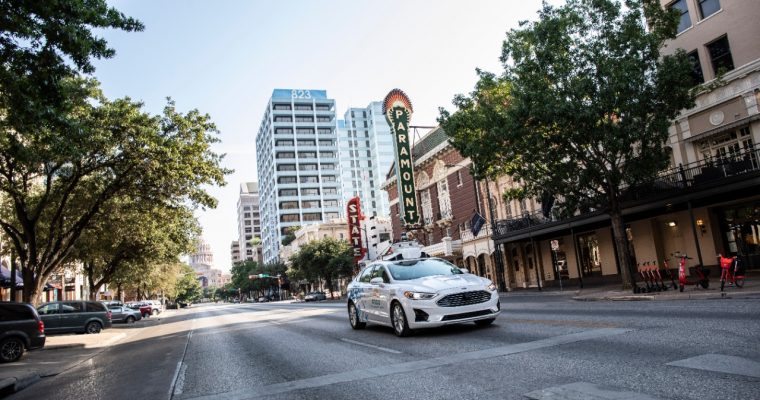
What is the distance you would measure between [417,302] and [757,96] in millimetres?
19386

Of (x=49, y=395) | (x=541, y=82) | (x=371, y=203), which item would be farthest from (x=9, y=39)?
(x=371, y=203)

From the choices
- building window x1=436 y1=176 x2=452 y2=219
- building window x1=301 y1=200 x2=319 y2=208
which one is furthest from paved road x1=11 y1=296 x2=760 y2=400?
building window x1=301 y1=200 x2=319 y2=208

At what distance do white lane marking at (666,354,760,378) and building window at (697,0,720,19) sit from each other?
889 inches

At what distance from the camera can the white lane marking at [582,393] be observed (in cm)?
458

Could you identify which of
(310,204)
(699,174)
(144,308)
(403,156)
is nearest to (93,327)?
(144,308)

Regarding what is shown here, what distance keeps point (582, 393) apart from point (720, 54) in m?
23.5

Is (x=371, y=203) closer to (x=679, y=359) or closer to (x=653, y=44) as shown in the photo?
(x=653, y=44)

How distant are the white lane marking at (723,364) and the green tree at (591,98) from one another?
14.6 metres

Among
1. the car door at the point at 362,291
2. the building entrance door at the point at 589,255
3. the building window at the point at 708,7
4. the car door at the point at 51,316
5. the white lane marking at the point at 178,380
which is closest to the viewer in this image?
the white lane marking at the point at 178,380

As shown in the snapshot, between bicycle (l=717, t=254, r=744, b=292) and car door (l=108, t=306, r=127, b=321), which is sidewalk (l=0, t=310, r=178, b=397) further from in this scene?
bicycle (l=717, t=254, r=744, b=292)

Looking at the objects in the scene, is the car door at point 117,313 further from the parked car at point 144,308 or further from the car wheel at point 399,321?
the car wheel at point 399,321

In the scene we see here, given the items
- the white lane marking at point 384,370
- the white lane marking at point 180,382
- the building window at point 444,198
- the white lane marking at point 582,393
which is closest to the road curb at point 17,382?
the white lane marking at point 180,382

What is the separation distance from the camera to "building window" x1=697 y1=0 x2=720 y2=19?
22.8 meters

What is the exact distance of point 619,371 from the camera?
5523 mm
